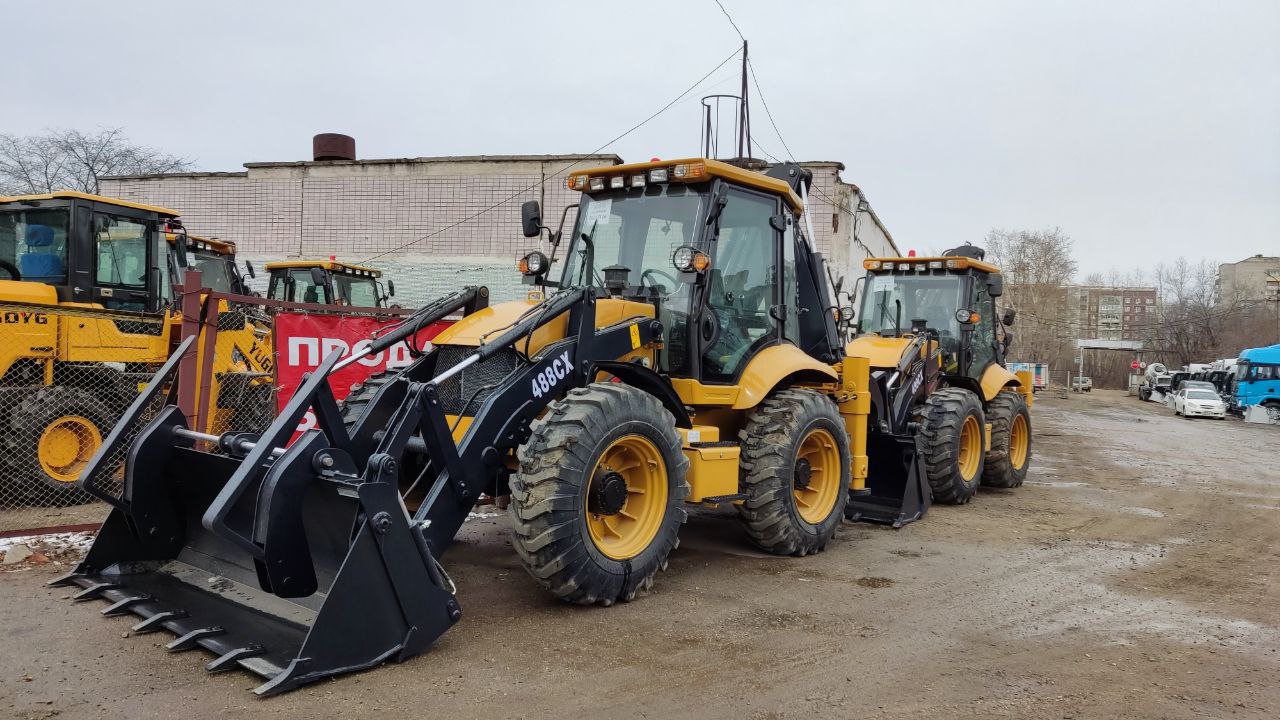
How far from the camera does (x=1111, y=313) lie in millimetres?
81688

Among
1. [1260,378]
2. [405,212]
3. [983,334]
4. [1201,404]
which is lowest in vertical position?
[1201,404]

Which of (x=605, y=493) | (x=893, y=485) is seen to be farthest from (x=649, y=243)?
(x=893, y=485)

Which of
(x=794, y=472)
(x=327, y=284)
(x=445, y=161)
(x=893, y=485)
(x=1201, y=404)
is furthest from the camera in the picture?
(x=1201, y=404)

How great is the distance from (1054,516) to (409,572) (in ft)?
23.8

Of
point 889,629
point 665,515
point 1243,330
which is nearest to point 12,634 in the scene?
point 665,515

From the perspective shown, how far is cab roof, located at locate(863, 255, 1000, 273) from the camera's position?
10.3m

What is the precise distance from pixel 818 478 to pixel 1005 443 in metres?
4.45

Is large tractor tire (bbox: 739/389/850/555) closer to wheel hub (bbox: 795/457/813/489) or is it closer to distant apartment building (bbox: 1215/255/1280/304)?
wheel hub (bbox: 795/457/813/489)

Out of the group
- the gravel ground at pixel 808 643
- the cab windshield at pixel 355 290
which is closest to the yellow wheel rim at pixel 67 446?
the gravel ground at pixel 808 643

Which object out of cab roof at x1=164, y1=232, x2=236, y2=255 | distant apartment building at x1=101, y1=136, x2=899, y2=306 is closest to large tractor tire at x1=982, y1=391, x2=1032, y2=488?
distant apartment building at x1=101, y1=136, x2=899, y2=306

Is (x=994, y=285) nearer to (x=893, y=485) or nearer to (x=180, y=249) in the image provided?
(x=893, y=485)

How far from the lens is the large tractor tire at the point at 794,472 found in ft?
20.3

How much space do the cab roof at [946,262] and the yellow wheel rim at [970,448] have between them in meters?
1.85

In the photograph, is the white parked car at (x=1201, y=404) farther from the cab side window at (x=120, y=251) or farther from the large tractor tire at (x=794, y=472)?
the cab side window at (x=120, y=251)
